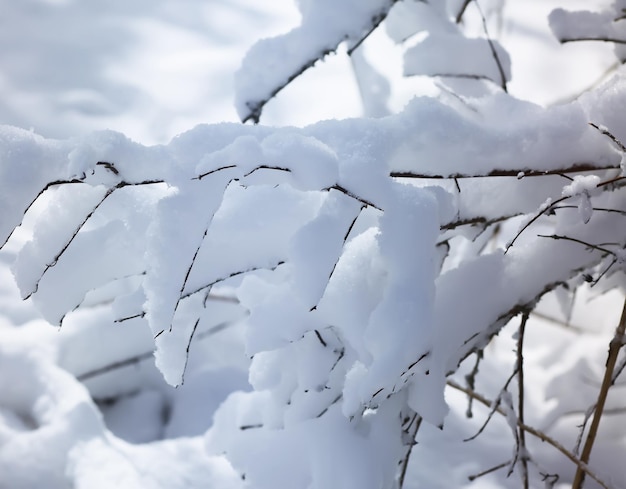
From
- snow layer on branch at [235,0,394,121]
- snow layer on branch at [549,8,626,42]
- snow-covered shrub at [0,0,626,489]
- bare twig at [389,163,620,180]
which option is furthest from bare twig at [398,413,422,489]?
snow layer on branch at [549,8,626,42]

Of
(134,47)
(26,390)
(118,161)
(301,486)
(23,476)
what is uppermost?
(134,47)

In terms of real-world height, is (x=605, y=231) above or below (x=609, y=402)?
above

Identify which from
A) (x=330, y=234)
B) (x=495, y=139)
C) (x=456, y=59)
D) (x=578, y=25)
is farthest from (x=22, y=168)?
(x=578, y=25)

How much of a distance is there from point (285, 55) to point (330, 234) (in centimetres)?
38

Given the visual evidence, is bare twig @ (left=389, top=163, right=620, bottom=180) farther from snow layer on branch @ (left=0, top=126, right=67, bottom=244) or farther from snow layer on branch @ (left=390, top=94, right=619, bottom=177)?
snow layer on branch @ (left=0, top=126, right=67, bottom=244)

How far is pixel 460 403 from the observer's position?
1.24 metres

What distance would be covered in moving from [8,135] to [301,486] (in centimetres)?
57

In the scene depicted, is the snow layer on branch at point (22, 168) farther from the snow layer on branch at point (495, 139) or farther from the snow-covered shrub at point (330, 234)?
the snow layer on branch at point (495, 139)

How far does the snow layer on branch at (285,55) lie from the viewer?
0.83 m

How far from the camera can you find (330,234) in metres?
0.57

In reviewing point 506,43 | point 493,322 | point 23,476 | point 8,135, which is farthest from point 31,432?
point 506,43

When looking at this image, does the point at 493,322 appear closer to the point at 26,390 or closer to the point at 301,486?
the point at 301,486

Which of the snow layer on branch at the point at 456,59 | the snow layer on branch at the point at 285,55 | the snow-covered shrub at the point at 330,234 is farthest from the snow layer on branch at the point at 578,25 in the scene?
the snow layer on branch at the point at 285,55

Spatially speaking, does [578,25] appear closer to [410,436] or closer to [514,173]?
[514,173]
